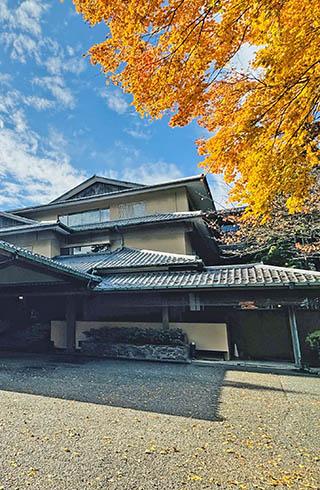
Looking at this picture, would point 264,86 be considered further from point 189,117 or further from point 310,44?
point 189,117

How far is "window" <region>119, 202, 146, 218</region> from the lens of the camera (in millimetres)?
14531

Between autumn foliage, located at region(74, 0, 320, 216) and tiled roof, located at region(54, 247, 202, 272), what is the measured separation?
555 cm

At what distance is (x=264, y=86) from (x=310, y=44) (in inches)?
36.6

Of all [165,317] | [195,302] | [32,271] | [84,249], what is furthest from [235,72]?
[84,249]

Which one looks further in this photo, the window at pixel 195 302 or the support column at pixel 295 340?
the window at pixel 195 302

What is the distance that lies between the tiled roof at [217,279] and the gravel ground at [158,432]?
257 centimetres

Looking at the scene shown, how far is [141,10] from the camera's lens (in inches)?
A: 154

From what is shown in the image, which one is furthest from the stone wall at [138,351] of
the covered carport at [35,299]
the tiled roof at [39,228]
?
the tiled roof at [39,228]

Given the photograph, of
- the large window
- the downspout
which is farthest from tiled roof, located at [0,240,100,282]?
the large window

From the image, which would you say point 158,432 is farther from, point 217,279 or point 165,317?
point 165,317

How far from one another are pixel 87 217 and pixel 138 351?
9042 millimetres

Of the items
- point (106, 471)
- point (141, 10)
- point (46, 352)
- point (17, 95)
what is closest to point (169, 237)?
point (46, 352)

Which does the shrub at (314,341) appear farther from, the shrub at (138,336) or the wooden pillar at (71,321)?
the wooden pillar at (71,321)

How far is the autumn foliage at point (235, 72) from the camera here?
3.65 meters
